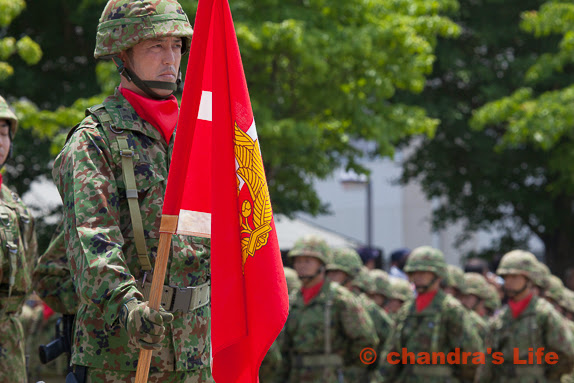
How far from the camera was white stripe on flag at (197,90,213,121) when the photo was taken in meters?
3.89

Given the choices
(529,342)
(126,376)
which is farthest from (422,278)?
(126,376)

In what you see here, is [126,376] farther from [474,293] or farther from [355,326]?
[474,293]

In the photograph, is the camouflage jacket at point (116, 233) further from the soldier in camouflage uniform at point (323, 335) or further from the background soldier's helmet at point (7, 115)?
the soldier in camouflage uniform at point (323, 335)

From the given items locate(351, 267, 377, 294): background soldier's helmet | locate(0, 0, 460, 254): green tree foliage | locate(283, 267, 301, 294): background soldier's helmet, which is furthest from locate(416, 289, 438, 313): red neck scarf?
locate(0, 0, 460, 254): green tree foliage

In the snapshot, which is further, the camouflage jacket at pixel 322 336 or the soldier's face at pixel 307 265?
the soldier's face at pixel 307 265

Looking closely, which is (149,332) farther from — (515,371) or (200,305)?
(515,371)

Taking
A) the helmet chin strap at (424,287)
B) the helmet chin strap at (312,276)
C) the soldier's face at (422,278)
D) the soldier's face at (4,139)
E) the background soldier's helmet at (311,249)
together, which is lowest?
the helmet chin strap at (424,287)

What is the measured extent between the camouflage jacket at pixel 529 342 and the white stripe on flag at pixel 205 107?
7555mm

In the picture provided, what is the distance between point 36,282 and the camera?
16.2ft

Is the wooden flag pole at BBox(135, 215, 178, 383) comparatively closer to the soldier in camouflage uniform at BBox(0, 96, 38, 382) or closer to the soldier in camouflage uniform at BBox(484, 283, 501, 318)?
the soldier in camouflage uniform at BBox(0, 96, 38, 382)

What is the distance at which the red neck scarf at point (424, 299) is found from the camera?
436 inches

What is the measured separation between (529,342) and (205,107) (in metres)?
7.84

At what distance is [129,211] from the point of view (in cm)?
382

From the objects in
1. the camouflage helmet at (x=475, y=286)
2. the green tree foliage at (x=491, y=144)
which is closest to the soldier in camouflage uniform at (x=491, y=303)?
the camouflage helmet at (x=475, y=286)
